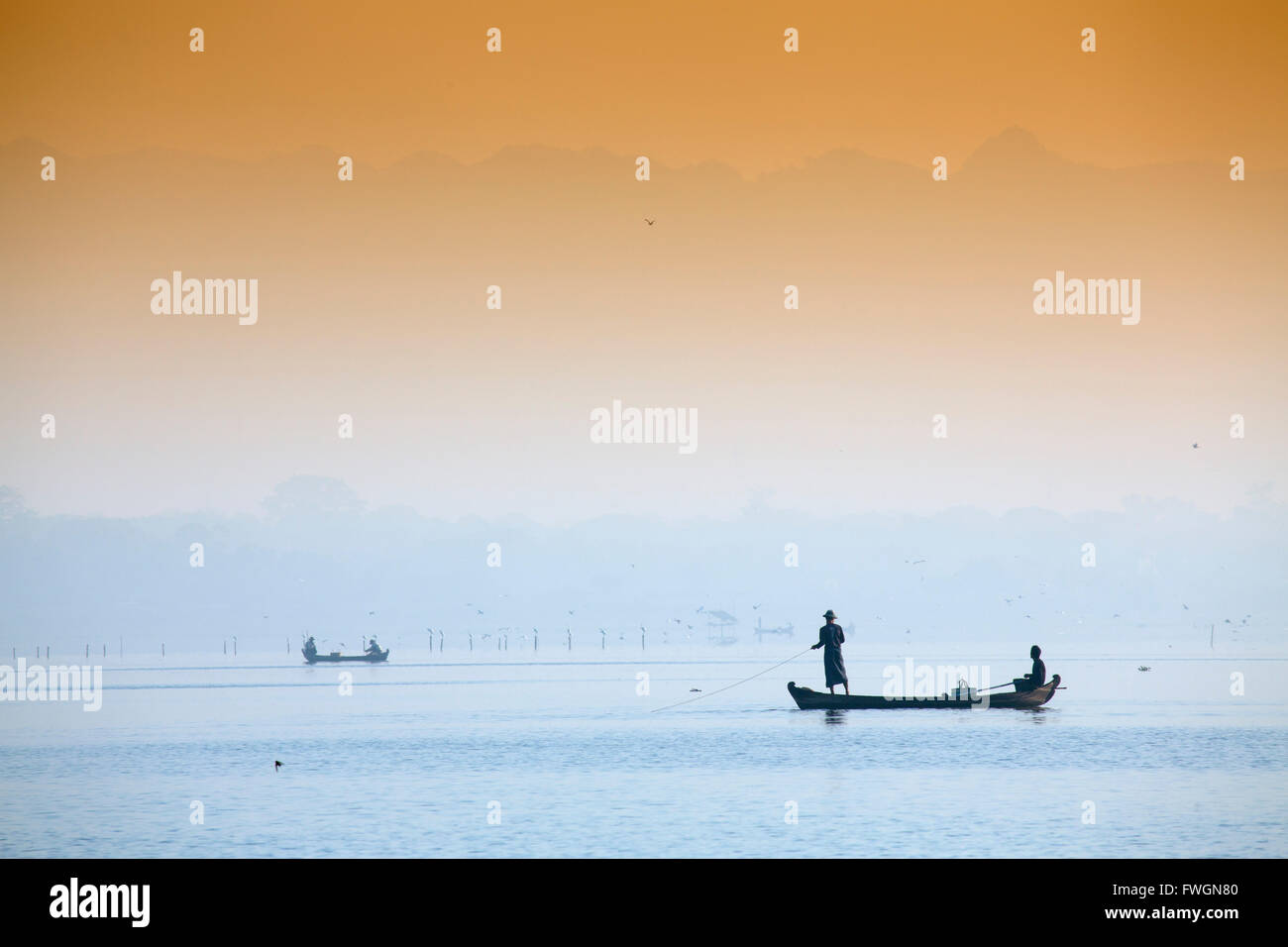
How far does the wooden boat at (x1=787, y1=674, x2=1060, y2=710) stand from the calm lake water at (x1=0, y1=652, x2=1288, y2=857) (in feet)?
1.83

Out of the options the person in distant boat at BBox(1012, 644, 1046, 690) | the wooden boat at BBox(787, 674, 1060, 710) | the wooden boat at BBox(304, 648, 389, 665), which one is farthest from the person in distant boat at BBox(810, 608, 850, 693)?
the wooden boat at BBox(304, 648, 389, 665)

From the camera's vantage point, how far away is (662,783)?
26391 millimetres

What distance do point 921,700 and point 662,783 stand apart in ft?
52.6

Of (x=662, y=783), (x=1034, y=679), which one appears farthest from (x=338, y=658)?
(x=662, y=783)

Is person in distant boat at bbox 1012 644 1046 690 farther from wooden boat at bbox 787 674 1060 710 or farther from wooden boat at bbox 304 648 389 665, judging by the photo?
wooden boat at bbox 304 648 389 665

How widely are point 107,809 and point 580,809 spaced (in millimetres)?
8427

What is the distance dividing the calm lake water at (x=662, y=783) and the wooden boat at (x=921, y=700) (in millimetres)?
556

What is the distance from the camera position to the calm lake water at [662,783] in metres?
19.7

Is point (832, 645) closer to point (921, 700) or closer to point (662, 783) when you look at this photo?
point (921, 700)

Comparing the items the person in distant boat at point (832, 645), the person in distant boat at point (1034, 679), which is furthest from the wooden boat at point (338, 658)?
the person in distant boat at point (832, 645)

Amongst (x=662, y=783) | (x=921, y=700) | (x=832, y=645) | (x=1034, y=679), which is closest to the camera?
(x=662, y=783)
